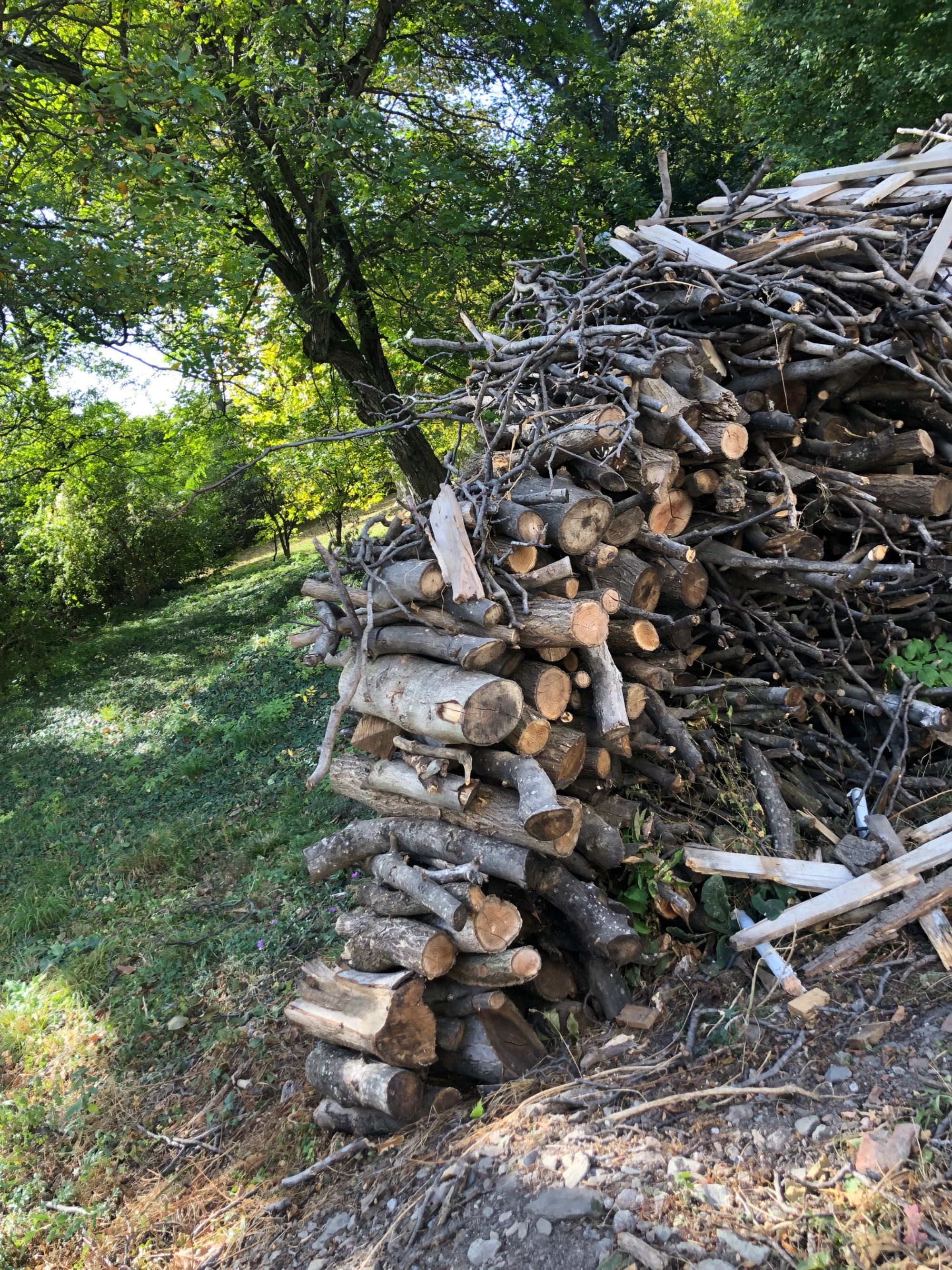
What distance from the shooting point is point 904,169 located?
6020mm

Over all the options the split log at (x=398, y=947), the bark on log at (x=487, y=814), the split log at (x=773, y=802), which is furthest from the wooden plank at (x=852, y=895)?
the split log at (x=398, y=947)

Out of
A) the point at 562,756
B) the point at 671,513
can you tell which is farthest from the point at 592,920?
the point at 671,513

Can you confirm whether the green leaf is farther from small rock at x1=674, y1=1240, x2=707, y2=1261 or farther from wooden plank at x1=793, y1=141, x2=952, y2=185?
wooden plank at x1=793, y1=141, x2=952, y2=185

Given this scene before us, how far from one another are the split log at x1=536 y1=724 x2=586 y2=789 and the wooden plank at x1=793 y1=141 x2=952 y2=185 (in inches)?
196

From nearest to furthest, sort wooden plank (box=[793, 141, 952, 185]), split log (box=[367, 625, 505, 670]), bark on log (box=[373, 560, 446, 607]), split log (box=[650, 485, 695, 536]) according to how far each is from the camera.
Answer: split log (box=[367, 625, 505, 670])
bark on log (box=[373, 560, 446, 607])
split log (box=[650, 485, 695, 536])
wooden plank (box=[793, 141, 952, 185])

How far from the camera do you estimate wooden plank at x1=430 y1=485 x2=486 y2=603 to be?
3.68 metres

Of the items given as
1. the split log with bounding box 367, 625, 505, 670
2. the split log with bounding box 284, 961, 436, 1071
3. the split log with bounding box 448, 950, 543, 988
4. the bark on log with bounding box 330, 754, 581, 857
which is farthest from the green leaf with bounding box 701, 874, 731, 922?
the split log with bounding box 367, 625, 505, 670

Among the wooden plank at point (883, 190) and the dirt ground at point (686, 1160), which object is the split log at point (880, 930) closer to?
the dirt ground at point (686, 1160)

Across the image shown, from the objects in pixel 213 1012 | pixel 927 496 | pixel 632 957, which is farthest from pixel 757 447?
pixel 213 1012

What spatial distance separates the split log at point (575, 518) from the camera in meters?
3.92

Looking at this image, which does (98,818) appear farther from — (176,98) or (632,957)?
(176,98)

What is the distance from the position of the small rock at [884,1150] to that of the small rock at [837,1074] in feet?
1.03

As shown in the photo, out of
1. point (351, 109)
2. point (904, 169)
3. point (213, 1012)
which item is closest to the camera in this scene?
point (213, 1012)

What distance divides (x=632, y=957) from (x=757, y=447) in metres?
2.86
